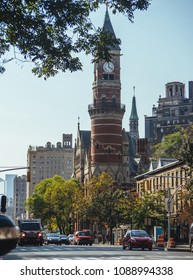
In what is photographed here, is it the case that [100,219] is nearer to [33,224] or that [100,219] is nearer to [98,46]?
[33,224]

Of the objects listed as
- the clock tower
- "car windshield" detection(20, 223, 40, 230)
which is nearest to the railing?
the clock tower

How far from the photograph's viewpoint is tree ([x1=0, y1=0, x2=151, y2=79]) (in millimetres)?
8734

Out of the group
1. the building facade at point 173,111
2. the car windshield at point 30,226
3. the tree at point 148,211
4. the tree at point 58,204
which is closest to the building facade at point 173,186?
the tree at point 148,211

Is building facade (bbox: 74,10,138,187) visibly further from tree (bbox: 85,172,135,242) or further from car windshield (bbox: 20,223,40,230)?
car windshield (bbox: 20,223,40,230)

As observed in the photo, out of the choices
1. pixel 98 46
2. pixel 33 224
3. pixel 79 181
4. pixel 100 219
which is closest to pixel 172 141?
pixel 79 181

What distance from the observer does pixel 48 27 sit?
9.05 m

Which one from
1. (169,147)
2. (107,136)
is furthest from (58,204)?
(169,147)

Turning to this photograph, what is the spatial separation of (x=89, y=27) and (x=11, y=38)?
139 centimetres

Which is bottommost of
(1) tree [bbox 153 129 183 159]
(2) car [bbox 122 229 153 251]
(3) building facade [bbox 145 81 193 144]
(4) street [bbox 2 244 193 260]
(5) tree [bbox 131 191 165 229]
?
(4) street [bbox 2 244 193 260]

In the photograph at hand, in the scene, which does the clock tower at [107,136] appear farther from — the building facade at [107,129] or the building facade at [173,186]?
the building facade at [173,186]

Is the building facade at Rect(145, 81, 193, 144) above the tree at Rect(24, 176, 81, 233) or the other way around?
above
